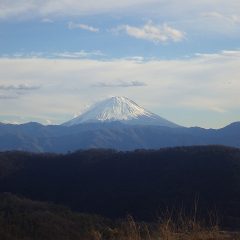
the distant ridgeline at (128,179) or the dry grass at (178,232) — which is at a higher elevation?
the dry grass at (178,232)

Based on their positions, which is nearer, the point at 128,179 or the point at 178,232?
the point at 178,232

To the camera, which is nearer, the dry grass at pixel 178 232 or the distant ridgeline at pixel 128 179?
the dry grass at pixel 178 232

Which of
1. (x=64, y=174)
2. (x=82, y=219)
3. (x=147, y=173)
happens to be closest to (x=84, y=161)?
(x=64, y=174)

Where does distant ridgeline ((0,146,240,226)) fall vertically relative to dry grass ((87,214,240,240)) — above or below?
below

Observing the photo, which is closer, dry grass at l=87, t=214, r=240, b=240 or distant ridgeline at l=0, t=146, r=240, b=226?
dry grass at l=87, t=214, r=240, b=240

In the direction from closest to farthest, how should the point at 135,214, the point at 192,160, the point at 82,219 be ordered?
the point at 82,219
the point at 135,214
the point at 192,160

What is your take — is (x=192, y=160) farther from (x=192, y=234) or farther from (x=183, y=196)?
(x=192, y=234)

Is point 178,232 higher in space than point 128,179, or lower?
higher

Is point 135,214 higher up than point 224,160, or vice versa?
point 224,160
